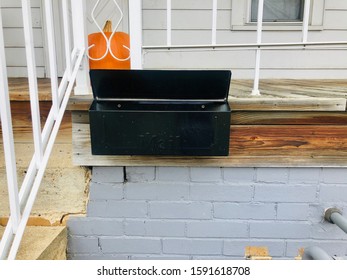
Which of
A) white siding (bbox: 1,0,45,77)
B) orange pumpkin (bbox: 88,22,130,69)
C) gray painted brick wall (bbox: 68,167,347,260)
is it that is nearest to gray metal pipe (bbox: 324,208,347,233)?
gray painted brick wall (bbox: 68,167,347,260)

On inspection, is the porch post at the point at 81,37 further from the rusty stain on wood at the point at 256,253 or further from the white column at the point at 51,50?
the rusty stain on wood at the point at 256,253

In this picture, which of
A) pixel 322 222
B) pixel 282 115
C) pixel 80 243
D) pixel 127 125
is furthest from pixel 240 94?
pixel 80 243

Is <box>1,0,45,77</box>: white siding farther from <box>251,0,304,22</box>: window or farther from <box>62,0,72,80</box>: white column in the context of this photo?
<box>251,0,304,22</box>: window

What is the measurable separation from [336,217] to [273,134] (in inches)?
18.5

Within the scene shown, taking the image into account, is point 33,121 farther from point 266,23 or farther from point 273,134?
point 266,23

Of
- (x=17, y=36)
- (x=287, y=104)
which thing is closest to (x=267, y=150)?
(x=287, y=104)

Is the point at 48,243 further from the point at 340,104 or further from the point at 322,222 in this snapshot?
the point at 340,104

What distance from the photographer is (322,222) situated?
1537 mm

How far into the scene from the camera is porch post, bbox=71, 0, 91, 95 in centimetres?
139

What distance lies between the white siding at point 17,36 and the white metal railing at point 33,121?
3.66 feet

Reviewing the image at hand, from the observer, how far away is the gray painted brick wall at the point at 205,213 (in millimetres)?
1500

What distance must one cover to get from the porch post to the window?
1478 millimetres

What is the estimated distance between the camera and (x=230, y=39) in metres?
2.43

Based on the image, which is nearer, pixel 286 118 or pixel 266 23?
pixel 286 118
